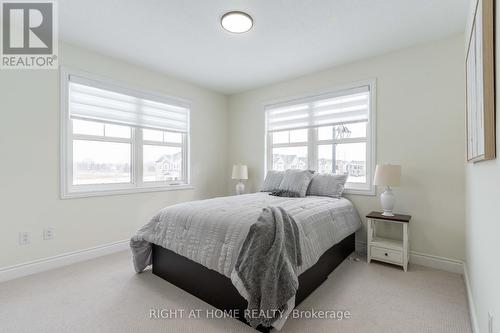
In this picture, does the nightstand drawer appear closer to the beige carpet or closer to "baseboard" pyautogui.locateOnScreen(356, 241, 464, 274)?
the beige carpet

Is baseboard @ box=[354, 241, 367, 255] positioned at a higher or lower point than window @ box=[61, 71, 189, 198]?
lower

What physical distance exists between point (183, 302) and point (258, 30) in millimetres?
2708

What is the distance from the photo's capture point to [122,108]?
3.27 metres

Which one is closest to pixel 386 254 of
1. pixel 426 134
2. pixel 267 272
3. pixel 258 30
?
pixel 426 134

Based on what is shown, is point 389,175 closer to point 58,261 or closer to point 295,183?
point 295,183

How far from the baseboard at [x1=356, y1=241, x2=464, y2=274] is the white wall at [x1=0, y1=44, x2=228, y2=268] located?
356cm

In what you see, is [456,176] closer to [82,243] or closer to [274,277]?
[274,277]

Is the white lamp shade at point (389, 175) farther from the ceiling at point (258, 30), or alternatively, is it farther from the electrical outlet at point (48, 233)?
the electrical outlet at point (48, 233)

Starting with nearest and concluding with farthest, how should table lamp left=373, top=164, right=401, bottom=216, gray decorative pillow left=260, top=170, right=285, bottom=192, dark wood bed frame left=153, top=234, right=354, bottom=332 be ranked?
dark wood bed frame left=153, top=234, right=354, bottom=332
table lamp left=373, top=164, right=401, bottom=216
gray decorative pillow left=260, top=170, right=285, bottom=192

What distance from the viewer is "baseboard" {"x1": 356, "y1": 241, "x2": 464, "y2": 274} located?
99.1 inches

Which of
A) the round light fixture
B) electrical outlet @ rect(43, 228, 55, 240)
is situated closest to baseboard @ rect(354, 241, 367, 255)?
the round light fixture

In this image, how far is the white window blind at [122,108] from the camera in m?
2.89

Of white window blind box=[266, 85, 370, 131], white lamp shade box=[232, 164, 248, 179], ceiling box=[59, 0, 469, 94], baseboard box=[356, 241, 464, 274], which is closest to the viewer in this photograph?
ceiling box=[59, 0, 469, 94]

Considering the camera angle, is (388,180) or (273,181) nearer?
(388,180)
